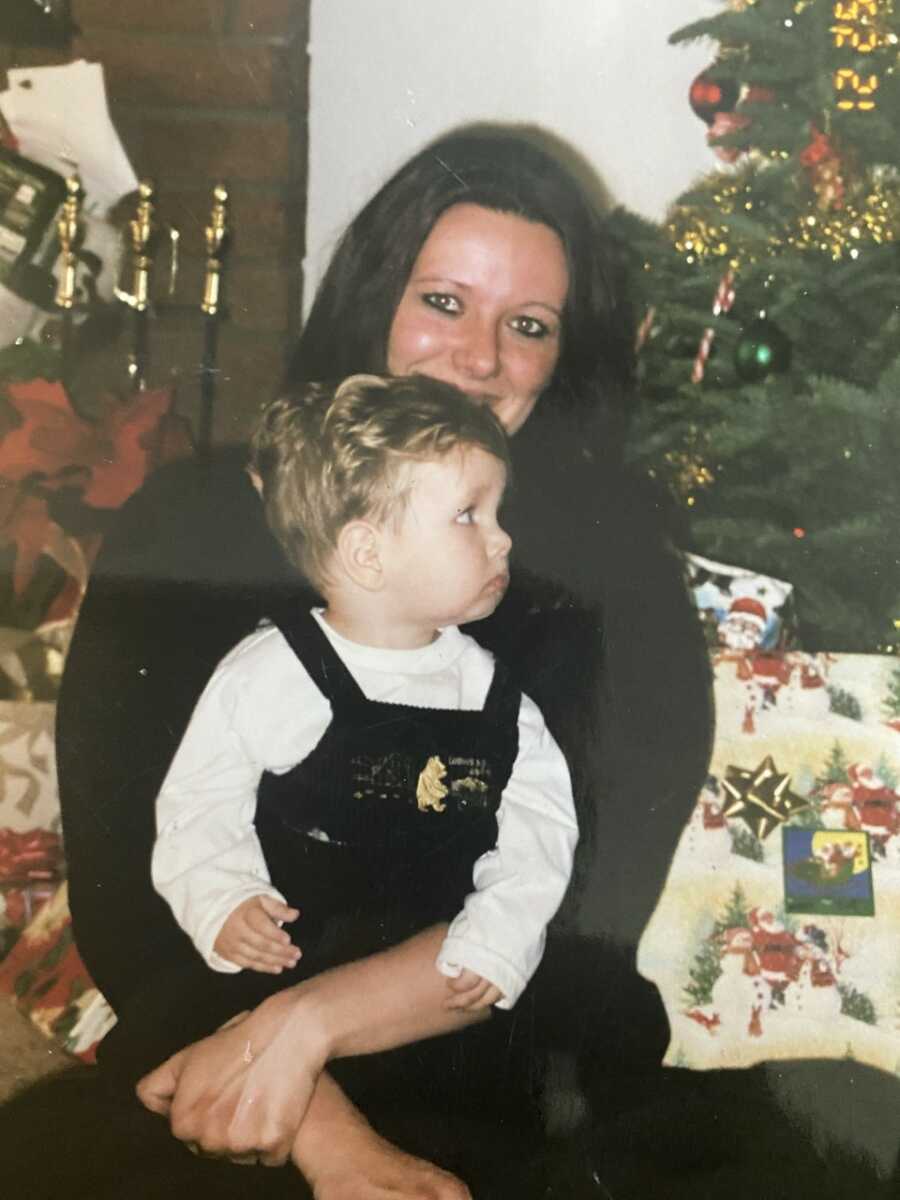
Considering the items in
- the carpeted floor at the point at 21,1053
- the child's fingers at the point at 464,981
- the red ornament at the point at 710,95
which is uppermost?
the red ornament at the point at 710,95

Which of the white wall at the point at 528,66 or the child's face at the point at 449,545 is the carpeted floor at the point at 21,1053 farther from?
the white wall at the point at 528,66

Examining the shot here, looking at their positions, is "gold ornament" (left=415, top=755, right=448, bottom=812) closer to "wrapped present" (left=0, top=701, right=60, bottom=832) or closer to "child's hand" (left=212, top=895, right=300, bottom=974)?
"child's hand" (left=212, top=895, right=300, bottom=974)

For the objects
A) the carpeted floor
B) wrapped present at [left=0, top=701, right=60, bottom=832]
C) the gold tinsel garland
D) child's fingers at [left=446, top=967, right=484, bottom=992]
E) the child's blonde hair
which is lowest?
the carpeted floor

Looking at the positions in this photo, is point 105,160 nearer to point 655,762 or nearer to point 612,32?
point 612,32

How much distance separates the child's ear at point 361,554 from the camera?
1141 millimetres

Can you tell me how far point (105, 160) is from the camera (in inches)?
48.2

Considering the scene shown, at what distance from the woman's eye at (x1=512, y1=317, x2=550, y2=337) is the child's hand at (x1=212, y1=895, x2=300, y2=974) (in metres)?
0.61

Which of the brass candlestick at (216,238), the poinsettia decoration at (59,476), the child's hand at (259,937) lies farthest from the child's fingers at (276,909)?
the brass candlestick at (216,238)

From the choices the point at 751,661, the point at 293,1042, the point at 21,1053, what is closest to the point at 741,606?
the point at 751,661

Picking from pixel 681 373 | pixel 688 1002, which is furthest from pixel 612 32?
pixel 688 1002

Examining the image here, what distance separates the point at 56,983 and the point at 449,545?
1.99 ft

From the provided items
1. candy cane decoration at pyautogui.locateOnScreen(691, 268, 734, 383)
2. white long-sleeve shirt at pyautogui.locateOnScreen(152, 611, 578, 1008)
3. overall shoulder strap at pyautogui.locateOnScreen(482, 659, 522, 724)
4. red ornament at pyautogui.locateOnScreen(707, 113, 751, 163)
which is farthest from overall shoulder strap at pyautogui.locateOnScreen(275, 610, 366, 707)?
red ornament at pyautogui.locateOnScreen(707, 113, 751, 163)

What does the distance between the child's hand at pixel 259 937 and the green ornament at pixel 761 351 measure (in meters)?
0.69

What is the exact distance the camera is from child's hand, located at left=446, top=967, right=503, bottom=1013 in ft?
3.78
